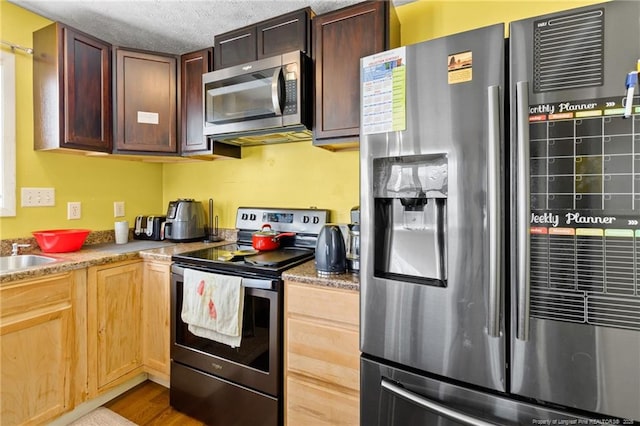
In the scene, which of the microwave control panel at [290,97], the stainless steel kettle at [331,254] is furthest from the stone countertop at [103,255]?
the microwave control panel at [290,97]

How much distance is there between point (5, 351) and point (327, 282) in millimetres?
1540

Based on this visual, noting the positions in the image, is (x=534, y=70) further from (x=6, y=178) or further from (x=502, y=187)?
(x=6, y=178)

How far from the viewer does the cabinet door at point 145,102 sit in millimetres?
2080

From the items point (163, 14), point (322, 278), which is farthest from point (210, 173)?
point (322, 278)

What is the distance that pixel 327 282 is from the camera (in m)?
1.40

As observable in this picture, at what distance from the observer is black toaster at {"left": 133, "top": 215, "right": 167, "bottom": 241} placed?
2.43 m

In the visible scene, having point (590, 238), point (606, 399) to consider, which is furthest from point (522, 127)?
point (606, 399)

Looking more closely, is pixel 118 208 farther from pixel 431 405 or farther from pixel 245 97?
pixel 431 405

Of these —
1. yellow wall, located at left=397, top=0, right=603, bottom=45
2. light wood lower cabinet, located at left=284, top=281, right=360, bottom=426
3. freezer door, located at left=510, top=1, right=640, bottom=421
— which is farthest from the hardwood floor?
yellow wall, located at left=397, top=0, right=603, bottom=45

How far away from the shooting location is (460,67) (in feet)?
3.28

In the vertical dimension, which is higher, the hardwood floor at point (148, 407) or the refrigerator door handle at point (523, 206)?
the refrigerator door handle at point (523, 206)

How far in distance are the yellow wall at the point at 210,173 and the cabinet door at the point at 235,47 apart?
622mm

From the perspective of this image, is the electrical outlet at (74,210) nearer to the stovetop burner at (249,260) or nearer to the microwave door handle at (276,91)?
the stovetop burner at (249,260)

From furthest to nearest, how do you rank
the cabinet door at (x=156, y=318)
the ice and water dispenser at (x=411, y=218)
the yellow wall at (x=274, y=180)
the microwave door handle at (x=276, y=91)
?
the yellow wall at (x=274, y=180)
the cabinet door at (x=156, y=318)
the microwave door handle at (x=276, y=91)
the ice and water dispenser at (x=411, y=218)
